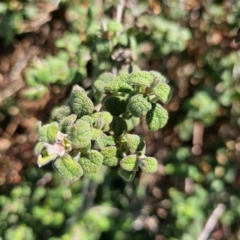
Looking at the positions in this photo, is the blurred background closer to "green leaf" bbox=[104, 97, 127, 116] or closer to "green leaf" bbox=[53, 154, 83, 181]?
"green leaf" bbox=[104, 97, 127, 116]

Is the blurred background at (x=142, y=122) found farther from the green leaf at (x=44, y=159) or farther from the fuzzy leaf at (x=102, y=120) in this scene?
the green leaf at (x=44, y=159)

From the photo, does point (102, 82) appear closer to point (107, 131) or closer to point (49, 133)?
point (107, 131)

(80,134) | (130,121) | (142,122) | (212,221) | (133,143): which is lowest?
(212,221)

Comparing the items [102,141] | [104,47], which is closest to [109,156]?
[102,141]

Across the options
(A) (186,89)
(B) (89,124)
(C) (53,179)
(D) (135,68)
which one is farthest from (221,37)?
(B) (89,124)

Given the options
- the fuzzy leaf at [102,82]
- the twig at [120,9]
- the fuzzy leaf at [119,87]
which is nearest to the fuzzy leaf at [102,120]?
the fuzzy leaf at [119,87]
